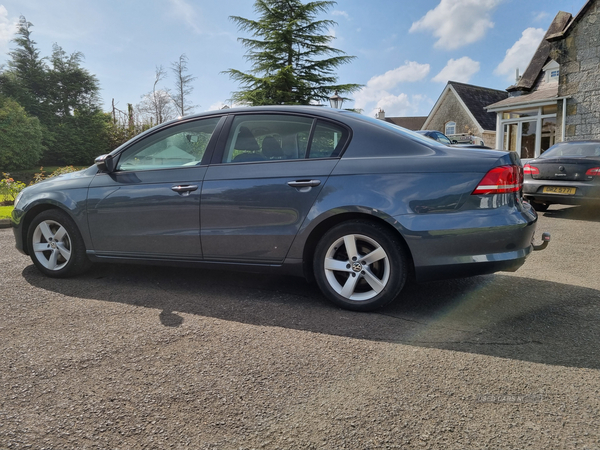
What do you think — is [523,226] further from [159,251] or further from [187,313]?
[159,251]

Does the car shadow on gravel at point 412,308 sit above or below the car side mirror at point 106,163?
below

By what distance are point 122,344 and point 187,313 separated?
24.6 inches

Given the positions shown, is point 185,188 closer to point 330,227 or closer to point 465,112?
point 330,227

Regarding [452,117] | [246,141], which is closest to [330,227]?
[246,141]

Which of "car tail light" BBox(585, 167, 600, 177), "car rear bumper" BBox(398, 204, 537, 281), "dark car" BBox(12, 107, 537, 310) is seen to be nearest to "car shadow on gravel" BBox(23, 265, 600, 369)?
"dark car" BBox(12, 107, 537, 310)

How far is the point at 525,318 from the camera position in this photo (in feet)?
10.5

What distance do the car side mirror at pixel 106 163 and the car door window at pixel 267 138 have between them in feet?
3.85

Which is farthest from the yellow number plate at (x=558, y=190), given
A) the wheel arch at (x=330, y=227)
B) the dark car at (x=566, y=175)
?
the wheel arch at (x=330, y=227)

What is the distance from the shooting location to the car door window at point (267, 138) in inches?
142

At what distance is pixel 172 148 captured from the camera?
4.08m

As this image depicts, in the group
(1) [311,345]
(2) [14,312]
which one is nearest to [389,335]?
(1) [311,345]

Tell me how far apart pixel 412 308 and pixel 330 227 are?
2.90 ft

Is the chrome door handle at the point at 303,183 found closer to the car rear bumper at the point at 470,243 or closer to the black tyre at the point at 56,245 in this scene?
the car rear bumper at the point at 470,243

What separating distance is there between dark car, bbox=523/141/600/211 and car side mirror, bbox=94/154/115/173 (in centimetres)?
771
